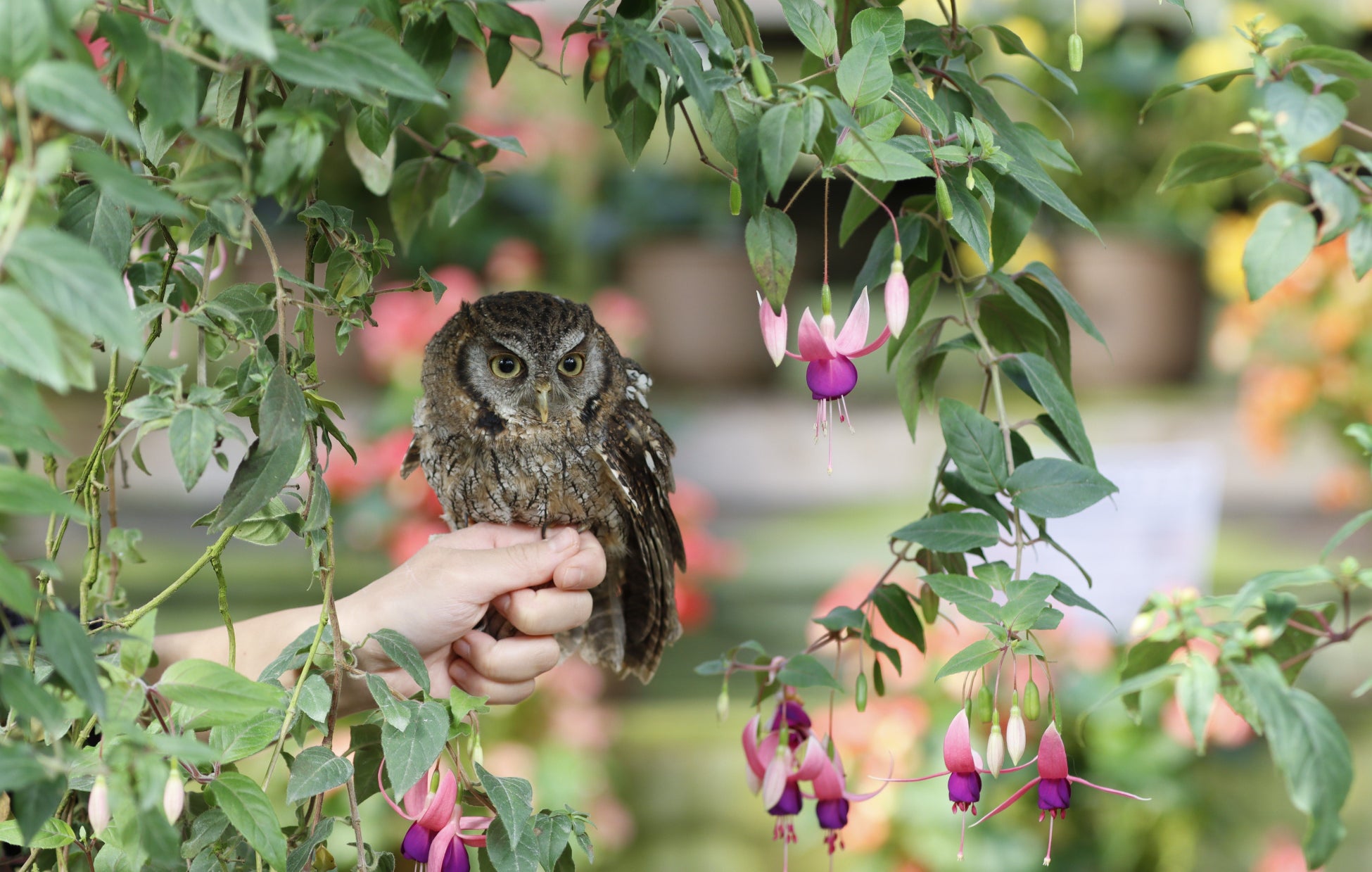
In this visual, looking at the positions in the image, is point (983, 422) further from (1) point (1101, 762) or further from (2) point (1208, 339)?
(2) point (1208, 339)

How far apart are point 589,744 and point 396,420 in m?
0.72

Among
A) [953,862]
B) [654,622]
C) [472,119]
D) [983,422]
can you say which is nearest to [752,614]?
[953,862]

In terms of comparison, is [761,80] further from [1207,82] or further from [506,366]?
[506,366]

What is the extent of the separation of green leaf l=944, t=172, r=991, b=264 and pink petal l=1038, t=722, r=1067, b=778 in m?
0.29

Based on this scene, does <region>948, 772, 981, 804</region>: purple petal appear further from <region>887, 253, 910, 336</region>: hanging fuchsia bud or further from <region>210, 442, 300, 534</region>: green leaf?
<region>210, 442, 300, 534</region>: green leaf

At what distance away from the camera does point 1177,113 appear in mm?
2646

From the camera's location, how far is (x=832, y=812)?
2.57 feet

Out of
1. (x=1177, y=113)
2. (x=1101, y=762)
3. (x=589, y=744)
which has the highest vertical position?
(x=1177, y=113)

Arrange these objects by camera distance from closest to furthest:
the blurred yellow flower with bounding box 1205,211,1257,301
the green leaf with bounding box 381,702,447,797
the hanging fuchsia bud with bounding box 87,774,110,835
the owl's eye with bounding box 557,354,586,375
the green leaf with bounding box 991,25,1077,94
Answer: the hanging fuchsia bud with bounding box 87,774,110,835, the green leaf with bounding box 381,702,447,797, the green leaf with bounding box 991,25,1077,94, the owl's eye with bounding box 557,354,586,375, the blurred yellow flower with bounding box 1205,211,1257,301

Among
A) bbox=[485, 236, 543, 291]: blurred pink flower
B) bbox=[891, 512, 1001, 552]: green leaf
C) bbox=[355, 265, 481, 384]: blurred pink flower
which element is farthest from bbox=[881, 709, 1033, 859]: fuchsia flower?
bbox=[485, 236, 543, 291]: blurred pink flower

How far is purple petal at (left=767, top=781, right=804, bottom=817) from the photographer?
2.52 feet

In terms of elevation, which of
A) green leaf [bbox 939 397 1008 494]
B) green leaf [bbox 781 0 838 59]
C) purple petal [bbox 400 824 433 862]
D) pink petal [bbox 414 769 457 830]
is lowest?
purple petal [bbox 400 824 433 862]

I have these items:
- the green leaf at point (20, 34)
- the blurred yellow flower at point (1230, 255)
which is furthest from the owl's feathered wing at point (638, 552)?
the blurred yellow flower at point (1230, 255)

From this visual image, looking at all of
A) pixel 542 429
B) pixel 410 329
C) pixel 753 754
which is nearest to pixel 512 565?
pixel 542 429
